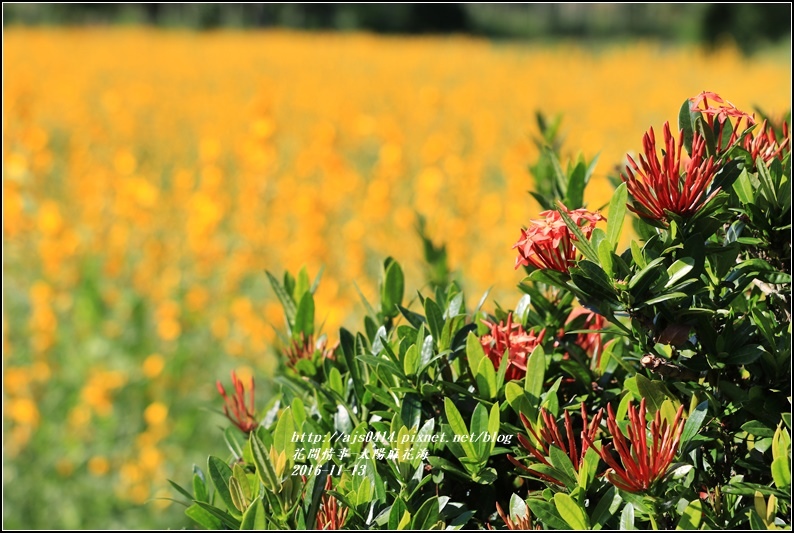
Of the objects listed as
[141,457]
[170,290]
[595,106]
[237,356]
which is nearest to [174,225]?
[170,290]

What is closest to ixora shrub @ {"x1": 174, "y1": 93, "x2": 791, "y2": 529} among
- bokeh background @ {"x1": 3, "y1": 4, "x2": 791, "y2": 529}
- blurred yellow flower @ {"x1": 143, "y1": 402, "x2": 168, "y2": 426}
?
bokeh background @ {"x1": 3, "y1": 4, "x2": 791, "y2": 529}

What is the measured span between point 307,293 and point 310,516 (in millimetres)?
324

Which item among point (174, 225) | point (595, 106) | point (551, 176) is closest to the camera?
point (551, 176)

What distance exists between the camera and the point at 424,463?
33.0 inches

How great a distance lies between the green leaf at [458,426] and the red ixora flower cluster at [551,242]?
0.51ft

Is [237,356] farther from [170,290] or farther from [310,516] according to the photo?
[310,516]

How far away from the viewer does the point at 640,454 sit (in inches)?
26.6

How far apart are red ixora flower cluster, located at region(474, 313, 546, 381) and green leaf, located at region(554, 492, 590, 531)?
0.18 m

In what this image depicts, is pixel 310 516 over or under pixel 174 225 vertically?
over

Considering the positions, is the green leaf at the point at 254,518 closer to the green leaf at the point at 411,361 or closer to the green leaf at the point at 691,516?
the green leaf at the point at 411,361

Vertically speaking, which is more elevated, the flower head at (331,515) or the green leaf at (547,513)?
the green leaf at (547,513)

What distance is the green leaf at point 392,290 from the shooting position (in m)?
1.00

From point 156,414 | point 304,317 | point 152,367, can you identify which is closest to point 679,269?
point 304,317

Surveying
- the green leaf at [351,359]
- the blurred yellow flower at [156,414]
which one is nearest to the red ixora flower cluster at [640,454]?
the green leaf at [351,359]
